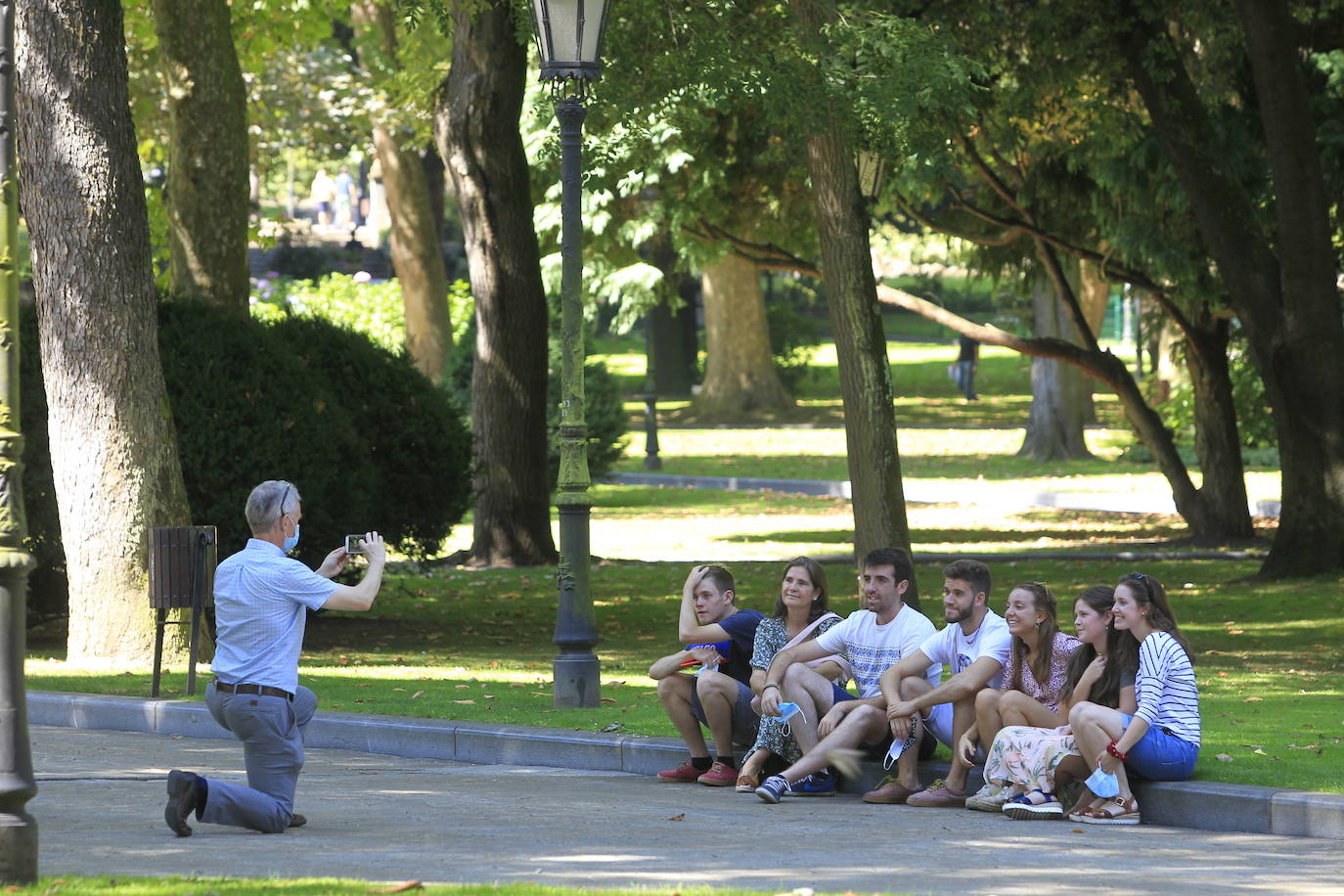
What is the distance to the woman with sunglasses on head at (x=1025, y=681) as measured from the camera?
910 cm

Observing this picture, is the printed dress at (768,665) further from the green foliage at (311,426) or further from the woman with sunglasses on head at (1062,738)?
the green foliage at (311,426)

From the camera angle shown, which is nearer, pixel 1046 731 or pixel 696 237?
pixel 1046 731

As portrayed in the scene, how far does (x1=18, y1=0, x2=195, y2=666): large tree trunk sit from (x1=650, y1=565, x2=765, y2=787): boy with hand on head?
18.2 ft

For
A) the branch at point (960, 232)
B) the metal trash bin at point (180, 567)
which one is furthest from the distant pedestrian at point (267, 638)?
the branch at point (960, 232)

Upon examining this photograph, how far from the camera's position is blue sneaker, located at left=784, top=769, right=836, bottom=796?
9.56m

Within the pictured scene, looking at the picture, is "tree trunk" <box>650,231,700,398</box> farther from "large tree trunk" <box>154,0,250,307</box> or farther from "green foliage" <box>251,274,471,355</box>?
"large tree trunk" <box>154,0,250,307</box>

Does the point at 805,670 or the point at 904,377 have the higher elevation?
the point at 904,377

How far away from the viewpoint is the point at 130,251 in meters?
14.2

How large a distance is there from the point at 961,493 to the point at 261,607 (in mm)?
24636

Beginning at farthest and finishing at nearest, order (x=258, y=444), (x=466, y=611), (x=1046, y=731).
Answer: (x=466, y=611) < (x=258, y=444) < (x=1046, y=731)

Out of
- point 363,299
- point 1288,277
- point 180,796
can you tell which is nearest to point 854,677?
point 180,796

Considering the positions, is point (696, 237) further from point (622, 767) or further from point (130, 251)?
point (622, 767)

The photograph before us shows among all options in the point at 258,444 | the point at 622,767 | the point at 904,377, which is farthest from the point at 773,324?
the point at 622,767

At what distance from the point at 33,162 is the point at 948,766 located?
8183 millimetres
